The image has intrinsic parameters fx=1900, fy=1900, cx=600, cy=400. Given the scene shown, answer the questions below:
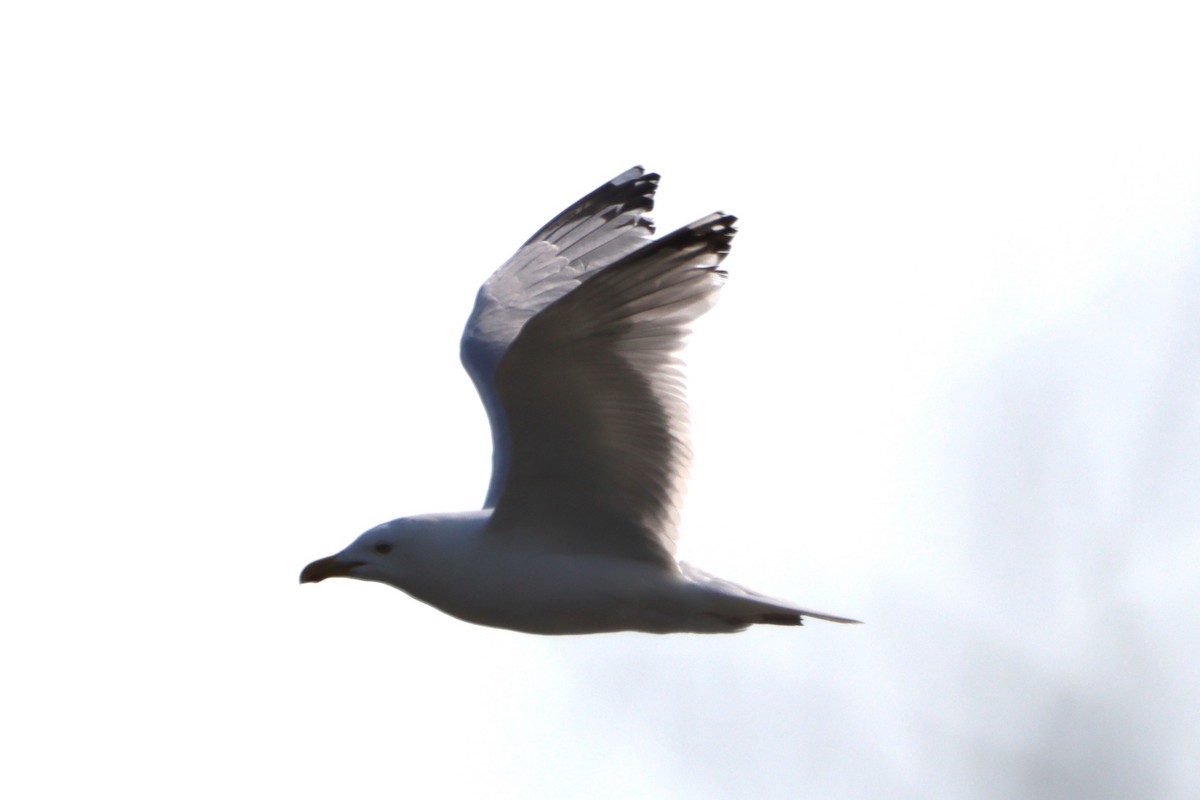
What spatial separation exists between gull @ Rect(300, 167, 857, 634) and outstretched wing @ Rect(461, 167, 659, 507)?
1473mm

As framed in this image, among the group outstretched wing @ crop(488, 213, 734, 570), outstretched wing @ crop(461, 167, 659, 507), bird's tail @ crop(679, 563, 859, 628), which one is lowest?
bird's tail @ crop(679, 563, 859, 628)

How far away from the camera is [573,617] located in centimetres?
761

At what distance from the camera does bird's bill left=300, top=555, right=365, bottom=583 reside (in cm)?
784

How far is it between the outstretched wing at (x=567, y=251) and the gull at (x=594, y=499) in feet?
4.83

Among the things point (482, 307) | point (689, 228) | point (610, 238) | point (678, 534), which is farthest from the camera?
point (610, 238)

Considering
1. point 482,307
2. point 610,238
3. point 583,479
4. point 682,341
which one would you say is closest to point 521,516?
point 583,479

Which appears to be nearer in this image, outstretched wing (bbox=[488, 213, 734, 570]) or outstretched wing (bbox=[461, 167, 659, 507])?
outstretched wing (bbox=[488, 213, 734, 570])

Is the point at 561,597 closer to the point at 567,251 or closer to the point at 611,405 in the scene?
the point at 611,405

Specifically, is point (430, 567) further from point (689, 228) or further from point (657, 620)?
point (689, 228)

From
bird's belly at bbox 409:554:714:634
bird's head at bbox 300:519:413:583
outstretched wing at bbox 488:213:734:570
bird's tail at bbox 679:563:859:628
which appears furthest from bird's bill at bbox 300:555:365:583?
bird's tail at bbox 679:563:859:628

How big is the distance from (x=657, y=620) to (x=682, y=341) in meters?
1.13

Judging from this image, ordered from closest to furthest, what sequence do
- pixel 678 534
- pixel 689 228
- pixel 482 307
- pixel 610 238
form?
pixel 689 228 → pixel 678 534 → pixel 482 307 → pixel 610 238

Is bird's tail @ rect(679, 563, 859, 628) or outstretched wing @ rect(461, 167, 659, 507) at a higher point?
outstretched wing @ rect(461, 167, 659, 507)

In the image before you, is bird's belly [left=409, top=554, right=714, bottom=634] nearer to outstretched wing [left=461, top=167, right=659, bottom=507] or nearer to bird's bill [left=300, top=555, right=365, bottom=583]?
bird's bill [left=300, top=555, right=365, bottom=583]
